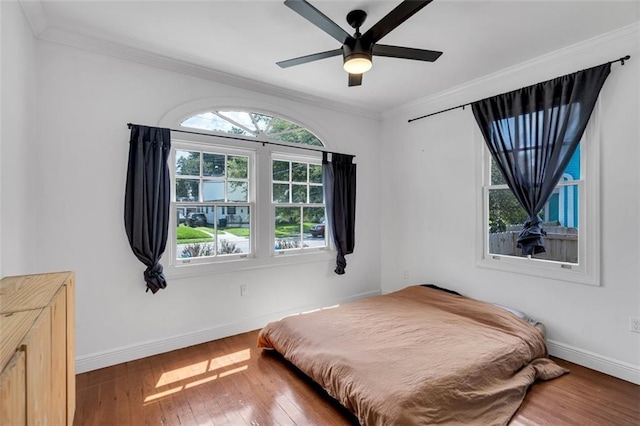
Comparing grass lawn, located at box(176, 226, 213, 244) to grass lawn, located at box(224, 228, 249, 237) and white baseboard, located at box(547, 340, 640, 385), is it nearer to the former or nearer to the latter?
grass lawn, located at box(224, 228, 249, 237)

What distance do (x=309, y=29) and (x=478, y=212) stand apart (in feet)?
8.24

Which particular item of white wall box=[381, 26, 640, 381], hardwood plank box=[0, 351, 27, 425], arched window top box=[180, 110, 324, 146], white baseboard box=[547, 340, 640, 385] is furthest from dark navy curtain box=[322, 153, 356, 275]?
hardwood plank box=[0, 351, 27, 425]

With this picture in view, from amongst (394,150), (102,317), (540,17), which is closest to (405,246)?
(394,150)

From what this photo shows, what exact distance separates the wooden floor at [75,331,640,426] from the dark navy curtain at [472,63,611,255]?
1.18 m

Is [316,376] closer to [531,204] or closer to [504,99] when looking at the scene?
[531,204]

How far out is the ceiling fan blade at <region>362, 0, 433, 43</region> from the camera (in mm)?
1566

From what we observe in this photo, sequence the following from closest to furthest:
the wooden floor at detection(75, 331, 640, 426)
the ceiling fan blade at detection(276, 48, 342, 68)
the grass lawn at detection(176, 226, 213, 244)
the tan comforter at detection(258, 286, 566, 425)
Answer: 1. the tan comforter at detection(258, 286, 566, 425)
2. the wooden floor at detection(75, 331, 640, 426)
3. the ceiling fan blade at detection(276, 48, 342, 68)
4. the grass lawn at detection(176, 226, 213, 244)

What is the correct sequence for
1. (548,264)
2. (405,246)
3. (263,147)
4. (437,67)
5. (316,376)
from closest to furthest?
1. (316,376)
2. (548,264)
3. (437,67)
4. (263,147)
5. (405,246)

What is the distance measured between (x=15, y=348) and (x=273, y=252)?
9.46ft

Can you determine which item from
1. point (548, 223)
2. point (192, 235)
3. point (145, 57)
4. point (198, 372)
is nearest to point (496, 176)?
point (548, 223)

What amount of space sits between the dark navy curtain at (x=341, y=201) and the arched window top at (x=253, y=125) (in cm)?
37

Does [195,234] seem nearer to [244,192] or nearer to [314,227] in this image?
[244,192]

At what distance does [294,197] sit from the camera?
3.79 m

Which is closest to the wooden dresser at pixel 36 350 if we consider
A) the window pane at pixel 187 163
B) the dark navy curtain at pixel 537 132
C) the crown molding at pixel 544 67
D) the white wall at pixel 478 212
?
the window pane at pixel 187 163
